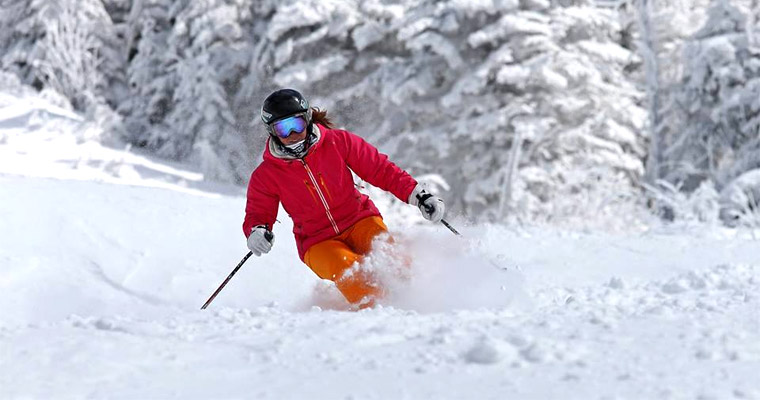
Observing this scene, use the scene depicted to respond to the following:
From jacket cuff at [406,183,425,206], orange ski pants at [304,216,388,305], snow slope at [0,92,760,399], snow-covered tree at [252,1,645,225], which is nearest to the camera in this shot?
snow slope at [0,92,760,399]

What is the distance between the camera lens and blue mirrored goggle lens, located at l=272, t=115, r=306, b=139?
4.70 m

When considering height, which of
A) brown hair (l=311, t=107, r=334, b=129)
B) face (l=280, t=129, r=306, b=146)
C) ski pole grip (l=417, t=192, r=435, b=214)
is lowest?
ski pole grip (l=417, t=192, r=435, b=214)

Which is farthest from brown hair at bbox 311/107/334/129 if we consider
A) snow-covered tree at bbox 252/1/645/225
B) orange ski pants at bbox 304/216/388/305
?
snow-covered tree at bbox 252/1/645/225

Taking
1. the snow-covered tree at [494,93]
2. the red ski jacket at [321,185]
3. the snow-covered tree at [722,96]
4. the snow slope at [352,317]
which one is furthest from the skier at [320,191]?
the snow-covered tree at [722,96]

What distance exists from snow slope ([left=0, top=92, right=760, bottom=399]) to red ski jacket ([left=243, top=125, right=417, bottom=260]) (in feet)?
1.29

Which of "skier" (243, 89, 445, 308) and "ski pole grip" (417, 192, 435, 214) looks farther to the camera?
"ski pole grip" (417, 192, 435, 214)

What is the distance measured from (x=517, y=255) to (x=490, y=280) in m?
2.41

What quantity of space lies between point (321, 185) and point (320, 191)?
4 cm

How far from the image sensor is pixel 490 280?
489cm

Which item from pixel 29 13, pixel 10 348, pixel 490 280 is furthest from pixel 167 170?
pixel 10 348

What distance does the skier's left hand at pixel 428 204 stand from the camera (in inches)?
191

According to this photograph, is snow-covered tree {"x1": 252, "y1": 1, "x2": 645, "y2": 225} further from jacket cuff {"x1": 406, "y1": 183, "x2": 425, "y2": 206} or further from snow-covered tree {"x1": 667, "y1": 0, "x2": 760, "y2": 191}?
jacket cuff {"x1": 406, "y1": 183, "x2": 425, "y2": 206}

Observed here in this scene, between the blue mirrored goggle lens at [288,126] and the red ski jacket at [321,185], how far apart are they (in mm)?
Answer: 169

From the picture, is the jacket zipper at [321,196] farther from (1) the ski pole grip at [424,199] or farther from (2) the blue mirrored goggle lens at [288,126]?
(1) the ski pole grip at [424,199]
